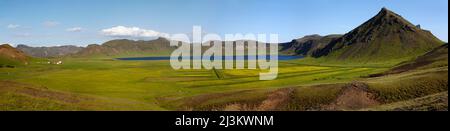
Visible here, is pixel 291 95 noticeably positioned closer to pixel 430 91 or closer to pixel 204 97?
pixel 204 97
